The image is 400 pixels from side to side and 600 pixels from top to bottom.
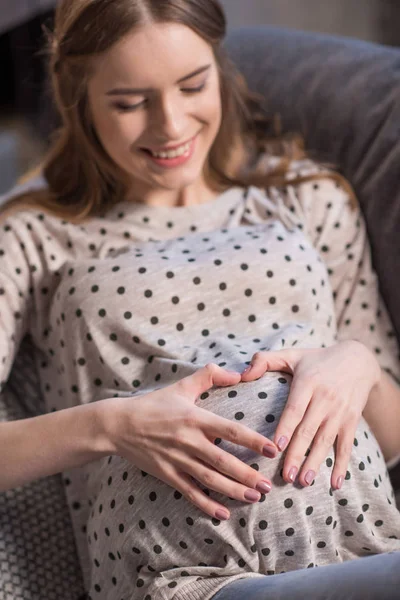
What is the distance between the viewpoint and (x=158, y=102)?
1.17 meters

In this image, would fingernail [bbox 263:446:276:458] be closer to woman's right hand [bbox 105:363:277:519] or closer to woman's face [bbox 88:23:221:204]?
woman's right hand [bbox 105:363:277:519]

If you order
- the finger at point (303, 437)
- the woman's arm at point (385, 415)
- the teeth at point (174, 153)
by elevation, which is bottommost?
the woman's arm at point (385, 415)

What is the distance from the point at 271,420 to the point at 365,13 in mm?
2258

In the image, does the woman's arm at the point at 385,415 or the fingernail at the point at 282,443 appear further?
the woman's arm at the point at 385,415

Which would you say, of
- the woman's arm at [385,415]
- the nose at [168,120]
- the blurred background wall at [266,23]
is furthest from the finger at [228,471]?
the blurred background wall at [266,23]

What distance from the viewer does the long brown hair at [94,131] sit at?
1.15 meters

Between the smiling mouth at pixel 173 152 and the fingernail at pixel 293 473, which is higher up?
the smiling mouth at pixel 173 152

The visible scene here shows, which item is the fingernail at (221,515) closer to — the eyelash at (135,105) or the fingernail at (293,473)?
the fingernail at (293,473)

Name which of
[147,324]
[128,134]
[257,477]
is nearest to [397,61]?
[128,134]

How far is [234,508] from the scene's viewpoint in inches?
37.8

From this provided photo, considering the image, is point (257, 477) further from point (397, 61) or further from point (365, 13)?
point (365, 13)

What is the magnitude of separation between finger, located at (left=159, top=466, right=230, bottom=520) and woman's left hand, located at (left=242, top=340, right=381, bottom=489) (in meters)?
0.09

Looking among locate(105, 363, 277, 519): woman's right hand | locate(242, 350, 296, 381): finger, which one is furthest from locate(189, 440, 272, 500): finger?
locate(242, 350, 296, 381): finger

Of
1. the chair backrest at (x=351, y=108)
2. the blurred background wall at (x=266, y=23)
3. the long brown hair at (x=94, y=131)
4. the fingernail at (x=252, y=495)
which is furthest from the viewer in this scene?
the blurred background wall at (x=266, y=23)
